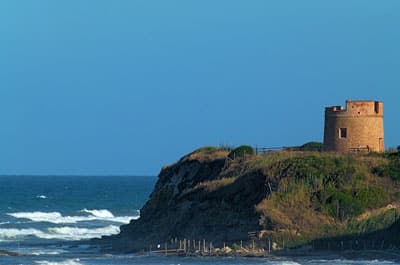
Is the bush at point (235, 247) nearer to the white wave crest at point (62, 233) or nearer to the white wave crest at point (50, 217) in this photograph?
the white wave crest at point (62, 233)

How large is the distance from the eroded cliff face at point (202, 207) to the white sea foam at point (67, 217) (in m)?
27.2

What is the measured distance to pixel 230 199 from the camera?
74.1 meters

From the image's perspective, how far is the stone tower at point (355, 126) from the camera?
80.6 m

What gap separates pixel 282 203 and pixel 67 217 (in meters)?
51.5

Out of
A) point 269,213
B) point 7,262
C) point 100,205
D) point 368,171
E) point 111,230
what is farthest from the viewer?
point 100,205

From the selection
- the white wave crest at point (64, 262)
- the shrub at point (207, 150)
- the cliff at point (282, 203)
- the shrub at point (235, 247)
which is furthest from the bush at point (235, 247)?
the shrub at point (207, 150)

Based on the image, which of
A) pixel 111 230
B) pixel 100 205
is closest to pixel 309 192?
pixel 111 230

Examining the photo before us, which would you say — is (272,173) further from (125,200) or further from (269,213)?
(125,200)

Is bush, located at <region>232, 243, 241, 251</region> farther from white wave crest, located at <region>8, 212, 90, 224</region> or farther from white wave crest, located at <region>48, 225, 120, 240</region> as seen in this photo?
white wave crest, located at <region>8, 212, 90, 224</region>

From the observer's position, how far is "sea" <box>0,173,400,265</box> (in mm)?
64188

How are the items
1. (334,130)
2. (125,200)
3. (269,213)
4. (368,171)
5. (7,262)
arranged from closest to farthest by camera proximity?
(7,262) → (269,213) → (368,171) → (334,130) → (125,200)

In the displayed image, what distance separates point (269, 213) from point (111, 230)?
98.4 ft

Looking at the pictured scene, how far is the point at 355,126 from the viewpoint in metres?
80.8

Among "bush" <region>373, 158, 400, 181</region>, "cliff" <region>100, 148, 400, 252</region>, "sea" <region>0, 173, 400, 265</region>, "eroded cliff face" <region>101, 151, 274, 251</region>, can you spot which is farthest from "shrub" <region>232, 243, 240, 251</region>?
"bush" <region>373, 158, 400, 181</region>
